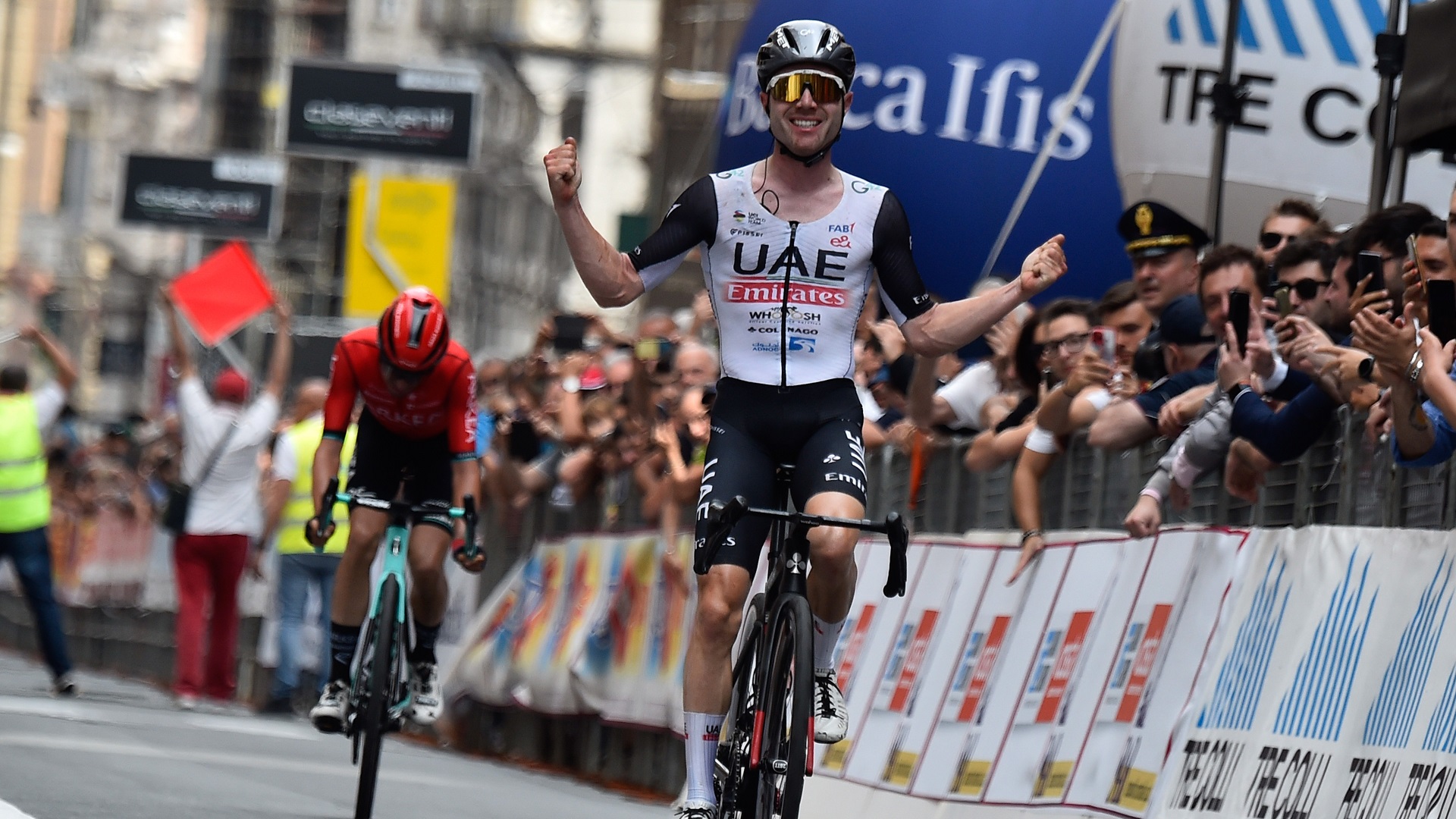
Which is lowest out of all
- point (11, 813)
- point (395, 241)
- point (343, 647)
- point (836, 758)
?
point (11, 813)

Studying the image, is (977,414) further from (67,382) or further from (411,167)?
(411,167)

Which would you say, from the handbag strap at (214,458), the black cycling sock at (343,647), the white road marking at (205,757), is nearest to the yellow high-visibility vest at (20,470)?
the handbag strap at (214,458)

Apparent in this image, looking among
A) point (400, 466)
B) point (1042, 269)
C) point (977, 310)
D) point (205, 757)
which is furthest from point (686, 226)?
point (205, 757)

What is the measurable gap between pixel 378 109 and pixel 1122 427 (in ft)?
52.2

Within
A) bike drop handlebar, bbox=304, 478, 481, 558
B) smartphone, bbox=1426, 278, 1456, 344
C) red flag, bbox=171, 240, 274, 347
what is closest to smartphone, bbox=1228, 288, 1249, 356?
smartphone, bbox=1426, 278, 1456, 344

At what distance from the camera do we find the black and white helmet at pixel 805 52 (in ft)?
25.5

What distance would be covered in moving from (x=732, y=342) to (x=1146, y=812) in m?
1.93

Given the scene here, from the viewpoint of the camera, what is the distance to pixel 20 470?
1778cm

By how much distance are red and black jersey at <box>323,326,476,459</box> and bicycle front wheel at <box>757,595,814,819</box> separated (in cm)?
363

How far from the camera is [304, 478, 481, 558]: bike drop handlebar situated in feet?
34.3

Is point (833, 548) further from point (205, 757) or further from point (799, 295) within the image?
point (205, 757)

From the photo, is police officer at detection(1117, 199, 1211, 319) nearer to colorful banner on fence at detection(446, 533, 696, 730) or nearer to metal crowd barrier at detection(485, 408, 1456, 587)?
metal crowd barrier at detection(485, 408, 1456, 587)

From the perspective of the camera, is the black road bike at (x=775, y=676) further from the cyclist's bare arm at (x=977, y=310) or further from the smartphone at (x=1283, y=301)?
the smartphone at (x=1283, y=301)

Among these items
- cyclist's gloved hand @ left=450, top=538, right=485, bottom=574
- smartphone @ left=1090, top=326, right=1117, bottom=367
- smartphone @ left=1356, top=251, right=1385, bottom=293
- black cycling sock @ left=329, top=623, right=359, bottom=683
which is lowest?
black cycling sock @ left=329, top=623, right=359, bottom=683
